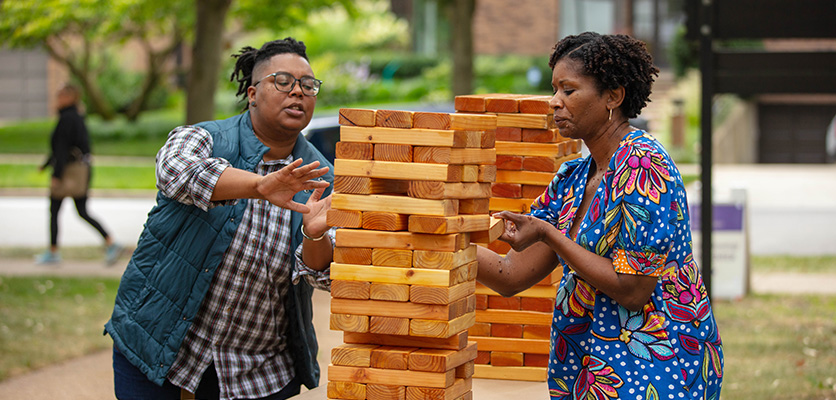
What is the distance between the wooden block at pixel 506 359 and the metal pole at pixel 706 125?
138 inches

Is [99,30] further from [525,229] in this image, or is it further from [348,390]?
[525,229]

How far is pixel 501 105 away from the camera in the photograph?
404cm

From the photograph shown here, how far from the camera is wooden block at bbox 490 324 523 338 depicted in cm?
409

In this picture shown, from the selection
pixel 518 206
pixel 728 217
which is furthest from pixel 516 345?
pixel 728 217

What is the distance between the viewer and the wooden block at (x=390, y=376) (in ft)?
10.4

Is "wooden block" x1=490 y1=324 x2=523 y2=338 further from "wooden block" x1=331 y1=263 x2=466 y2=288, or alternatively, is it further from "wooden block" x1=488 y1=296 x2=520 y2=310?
"wooden block" x1=331 y1=263 x2=466 y2=288

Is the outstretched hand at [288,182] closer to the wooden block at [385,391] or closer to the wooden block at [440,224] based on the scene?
the wooden block at [440,224]

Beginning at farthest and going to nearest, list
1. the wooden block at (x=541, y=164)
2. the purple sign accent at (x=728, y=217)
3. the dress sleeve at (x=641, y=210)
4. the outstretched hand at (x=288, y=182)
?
the purple sign accent at (x=728, y=217)
the wooden block at (x=541, y=164)
the outstretched hand at (x=288, y=182)
the dress sleeve at (x=641, y=210)

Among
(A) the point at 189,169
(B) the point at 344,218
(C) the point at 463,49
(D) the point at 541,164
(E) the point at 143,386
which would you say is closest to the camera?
(B) the point at 344,218

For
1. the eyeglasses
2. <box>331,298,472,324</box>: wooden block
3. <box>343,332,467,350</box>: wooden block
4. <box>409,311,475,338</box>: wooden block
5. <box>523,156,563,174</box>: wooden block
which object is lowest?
<box>343,332,467,350</box>: wooden block

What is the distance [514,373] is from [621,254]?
1418 mm

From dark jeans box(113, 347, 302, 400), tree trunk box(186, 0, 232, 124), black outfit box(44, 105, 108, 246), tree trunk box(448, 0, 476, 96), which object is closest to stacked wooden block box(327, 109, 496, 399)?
dark jeans box(113, 347, 302, 400)

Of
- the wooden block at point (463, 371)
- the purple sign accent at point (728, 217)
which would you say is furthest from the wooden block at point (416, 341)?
the purple sign accent at point (728, 217)

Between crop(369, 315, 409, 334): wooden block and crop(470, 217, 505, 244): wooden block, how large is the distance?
39 cm
